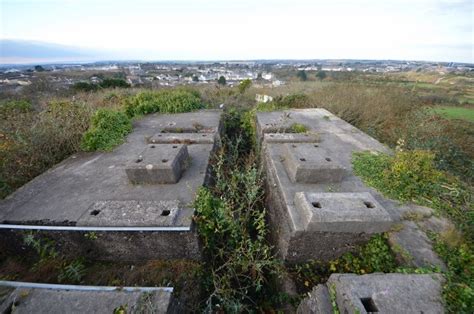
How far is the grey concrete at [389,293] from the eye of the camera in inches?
65.0

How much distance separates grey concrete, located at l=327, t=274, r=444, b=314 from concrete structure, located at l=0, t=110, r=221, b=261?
177cm

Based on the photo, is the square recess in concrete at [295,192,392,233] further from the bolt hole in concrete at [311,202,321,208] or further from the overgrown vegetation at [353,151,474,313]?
the overgrown vegetation at [353,151,474,313]

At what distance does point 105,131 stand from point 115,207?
308 centimetres

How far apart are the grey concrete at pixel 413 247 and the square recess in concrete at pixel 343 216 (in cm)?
21

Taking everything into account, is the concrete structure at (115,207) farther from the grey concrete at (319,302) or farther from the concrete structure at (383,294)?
the concrete structure at (383,294)

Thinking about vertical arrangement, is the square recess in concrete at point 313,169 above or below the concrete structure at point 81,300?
above

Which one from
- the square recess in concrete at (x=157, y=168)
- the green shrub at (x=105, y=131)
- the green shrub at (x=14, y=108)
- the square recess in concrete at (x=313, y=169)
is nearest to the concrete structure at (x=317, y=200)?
the square recess in concrete at (x=313, y=169)

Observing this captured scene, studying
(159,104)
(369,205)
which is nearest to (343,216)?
(369,205)

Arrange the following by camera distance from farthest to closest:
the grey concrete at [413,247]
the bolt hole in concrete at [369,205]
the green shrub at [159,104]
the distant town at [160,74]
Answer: the distant town at [160,74] → the green shrub at [159,104] → the bolt hole in concrete at [369,205] → the grey concrete at [413,247]

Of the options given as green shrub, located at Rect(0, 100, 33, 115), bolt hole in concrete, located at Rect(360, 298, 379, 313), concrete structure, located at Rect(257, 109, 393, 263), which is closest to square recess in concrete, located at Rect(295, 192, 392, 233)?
concrete structure, located at Rect(257, 109, 393, 263)

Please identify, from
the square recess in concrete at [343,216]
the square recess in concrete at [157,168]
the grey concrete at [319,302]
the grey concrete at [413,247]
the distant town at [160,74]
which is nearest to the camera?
the grey concrete at [319,302]

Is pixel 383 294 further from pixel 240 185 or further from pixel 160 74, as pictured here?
pixel 160 74

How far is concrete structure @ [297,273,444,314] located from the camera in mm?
1654

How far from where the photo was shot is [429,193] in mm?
3420
